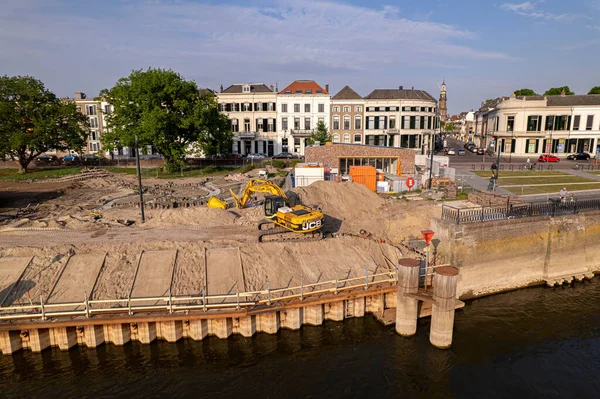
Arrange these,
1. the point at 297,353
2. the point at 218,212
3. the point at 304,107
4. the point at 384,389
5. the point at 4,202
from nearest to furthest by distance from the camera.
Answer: the point at 384,389, the point at 297,353, the point at 218,212, the point at 4,202, the point at 304,107

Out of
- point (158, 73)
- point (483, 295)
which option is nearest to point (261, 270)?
point (483, 295)

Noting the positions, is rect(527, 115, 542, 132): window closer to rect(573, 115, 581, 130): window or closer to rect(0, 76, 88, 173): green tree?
rect(573, 115, 581, 130): window

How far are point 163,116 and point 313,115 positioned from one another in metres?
30.5

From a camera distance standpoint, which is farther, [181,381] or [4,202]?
[4,202]

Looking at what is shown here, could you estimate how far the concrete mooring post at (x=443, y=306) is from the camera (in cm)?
1925

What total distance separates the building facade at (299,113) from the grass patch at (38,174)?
110 ft

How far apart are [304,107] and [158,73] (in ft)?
92.6

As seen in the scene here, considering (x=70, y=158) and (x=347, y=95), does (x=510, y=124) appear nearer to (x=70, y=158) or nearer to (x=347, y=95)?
(x=347, y=95)

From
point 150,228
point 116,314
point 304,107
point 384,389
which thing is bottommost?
point 384,389

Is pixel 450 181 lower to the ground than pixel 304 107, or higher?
lower

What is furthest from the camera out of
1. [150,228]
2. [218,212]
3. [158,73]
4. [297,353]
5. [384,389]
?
[158,73]

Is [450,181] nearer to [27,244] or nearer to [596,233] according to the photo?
[596,233]

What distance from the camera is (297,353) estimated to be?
1988 centimetres

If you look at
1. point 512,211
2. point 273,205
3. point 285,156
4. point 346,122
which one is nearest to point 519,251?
point 512,211
